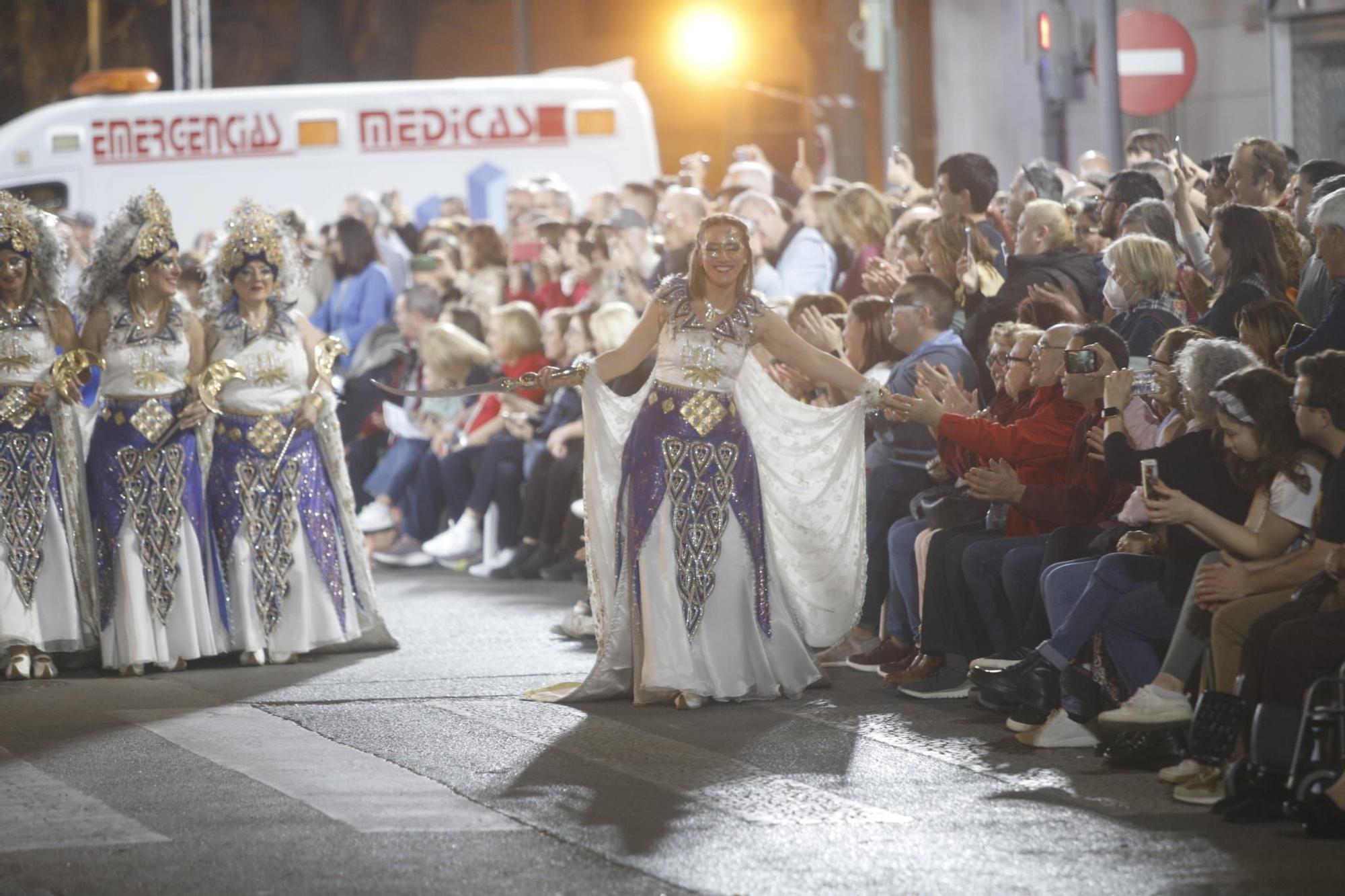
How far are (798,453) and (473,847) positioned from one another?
3.60 meters

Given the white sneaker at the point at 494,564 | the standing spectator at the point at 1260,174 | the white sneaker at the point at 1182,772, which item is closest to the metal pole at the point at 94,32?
the white sneaker at the point at 494,564

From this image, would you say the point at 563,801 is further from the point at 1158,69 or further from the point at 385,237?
the point at 385,237

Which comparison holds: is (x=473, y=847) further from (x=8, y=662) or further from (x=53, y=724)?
(x=8, y=662)

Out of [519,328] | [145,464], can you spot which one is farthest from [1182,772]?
[519,328]

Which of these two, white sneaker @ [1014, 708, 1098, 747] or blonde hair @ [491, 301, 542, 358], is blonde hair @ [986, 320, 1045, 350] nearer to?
white sneaker @ [1014, 708, 1098, 747]

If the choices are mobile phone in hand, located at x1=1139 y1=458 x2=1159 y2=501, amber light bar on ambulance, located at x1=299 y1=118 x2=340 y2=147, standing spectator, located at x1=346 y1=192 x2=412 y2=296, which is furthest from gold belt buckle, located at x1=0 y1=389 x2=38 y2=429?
amber light bar on ambulance, located at x1=299 y1=118 x2=340 y2=147

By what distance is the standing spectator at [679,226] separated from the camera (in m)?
13.6

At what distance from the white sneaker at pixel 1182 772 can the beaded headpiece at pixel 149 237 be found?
570cm

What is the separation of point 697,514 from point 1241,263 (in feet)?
8.15

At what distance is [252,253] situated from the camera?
10648 mm

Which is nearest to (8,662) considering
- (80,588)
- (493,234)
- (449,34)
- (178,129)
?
(80,588)

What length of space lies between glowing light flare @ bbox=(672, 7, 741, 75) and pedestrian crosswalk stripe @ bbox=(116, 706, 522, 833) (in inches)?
855

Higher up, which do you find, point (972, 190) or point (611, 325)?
point (972, 190)

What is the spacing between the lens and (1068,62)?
543 inches
